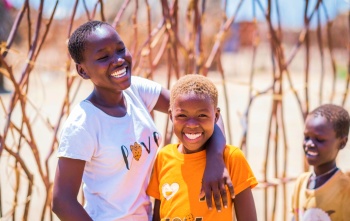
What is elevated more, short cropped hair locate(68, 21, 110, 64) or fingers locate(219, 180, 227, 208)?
short cropped hair locate(68, 21, 110, 64)

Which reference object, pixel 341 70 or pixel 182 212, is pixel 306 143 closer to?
pixel 182 212

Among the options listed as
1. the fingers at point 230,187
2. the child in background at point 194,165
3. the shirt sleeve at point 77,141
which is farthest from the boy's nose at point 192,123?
the shirt sleeve at point 77,141

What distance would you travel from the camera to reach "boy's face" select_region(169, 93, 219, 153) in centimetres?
172

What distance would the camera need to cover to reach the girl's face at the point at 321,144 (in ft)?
7.70

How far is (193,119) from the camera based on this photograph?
5.66 feet

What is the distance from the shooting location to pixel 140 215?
177cm

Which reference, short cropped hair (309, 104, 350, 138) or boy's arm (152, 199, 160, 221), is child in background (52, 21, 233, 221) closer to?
boy's arm (152, 199, 160, 221)

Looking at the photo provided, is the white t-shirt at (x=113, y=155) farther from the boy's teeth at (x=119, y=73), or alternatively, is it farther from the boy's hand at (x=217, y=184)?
the boy's hand at (x=217, y=184)

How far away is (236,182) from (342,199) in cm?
78

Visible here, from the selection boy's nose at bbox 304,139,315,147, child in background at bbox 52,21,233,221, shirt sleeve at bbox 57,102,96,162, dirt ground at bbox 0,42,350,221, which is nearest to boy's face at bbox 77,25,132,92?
child in background at bbox 52,21,233,221

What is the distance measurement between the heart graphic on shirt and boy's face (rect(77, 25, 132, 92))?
36cm

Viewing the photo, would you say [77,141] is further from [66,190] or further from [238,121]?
[238,121]

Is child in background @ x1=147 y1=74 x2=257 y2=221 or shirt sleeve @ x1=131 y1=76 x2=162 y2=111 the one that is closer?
child in background @ x1=147 y1=74 x2=257 y2=221

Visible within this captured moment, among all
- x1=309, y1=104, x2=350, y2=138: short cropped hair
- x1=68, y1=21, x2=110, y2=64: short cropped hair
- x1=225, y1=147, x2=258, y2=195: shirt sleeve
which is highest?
x1=68, y1=21, x2=110, y2=64: short cropped hair
